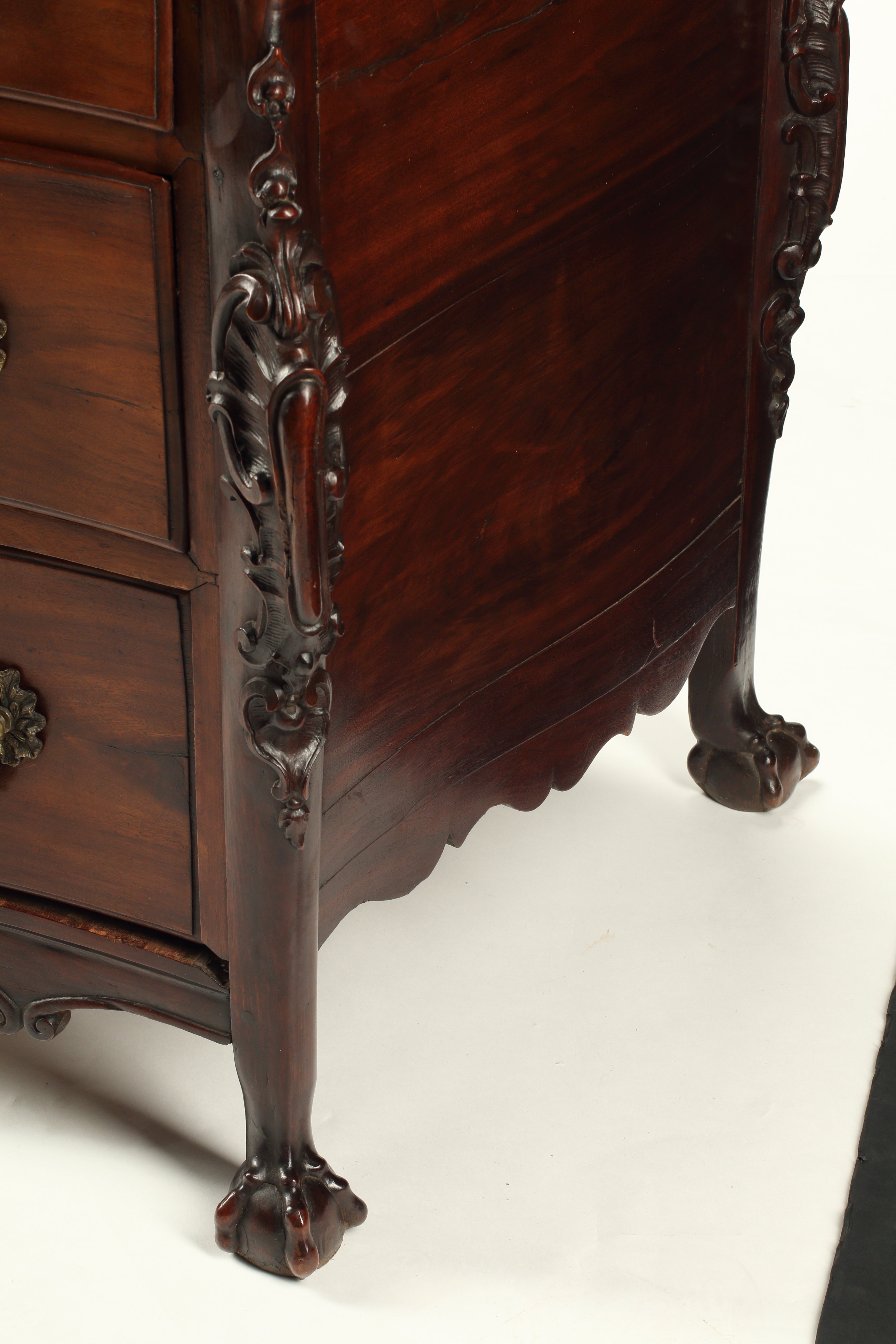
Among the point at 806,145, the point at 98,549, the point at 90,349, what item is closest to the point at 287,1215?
the point at 98,549

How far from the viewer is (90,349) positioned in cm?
104

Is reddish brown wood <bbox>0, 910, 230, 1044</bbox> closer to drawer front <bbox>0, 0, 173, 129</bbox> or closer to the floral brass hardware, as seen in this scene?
the floral brass hardware

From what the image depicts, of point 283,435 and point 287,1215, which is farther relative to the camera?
point 287,1215

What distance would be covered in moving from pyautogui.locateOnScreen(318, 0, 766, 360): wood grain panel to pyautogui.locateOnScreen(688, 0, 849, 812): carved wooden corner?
186 millimetres

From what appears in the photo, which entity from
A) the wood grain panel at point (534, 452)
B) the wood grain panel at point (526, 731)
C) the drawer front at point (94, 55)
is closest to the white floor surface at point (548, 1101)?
the wood grain panel at point (526, 731)

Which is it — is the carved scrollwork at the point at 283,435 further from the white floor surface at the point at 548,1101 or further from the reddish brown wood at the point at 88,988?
the white floor surface at the point at 548,1101

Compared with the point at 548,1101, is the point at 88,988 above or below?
above

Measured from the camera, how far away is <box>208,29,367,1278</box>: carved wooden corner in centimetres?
95

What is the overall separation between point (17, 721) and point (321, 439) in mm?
350

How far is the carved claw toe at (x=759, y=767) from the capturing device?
1801 millimetres

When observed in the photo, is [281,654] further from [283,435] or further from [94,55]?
[94,55]

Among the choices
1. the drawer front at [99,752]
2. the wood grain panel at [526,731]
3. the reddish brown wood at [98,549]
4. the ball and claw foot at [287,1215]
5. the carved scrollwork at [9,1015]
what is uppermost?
the reddish brown wood at [98,549]

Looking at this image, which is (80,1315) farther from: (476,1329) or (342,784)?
(342,784)

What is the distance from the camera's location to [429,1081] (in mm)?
1428
